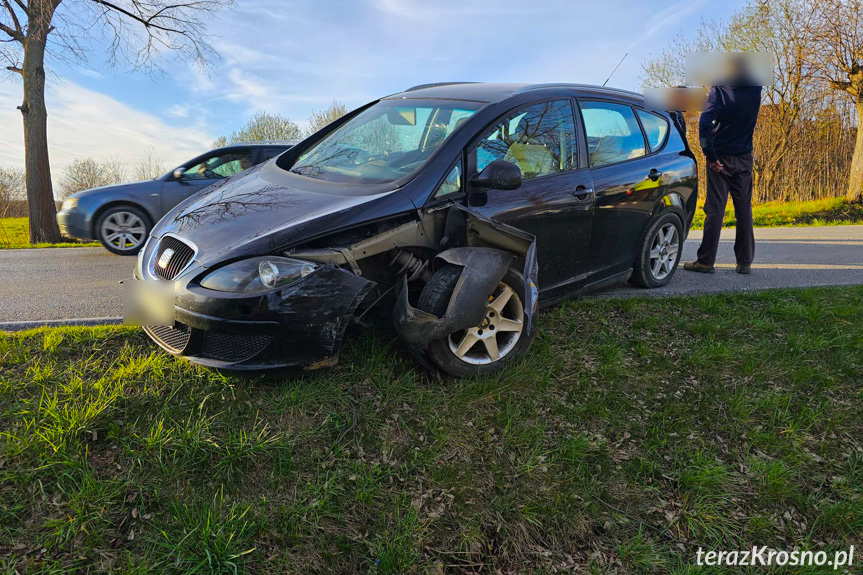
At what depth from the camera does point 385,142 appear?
410 cm

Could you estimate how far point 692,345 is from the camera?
4.42 meters

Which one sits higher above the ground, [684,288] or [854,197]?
[854,197]

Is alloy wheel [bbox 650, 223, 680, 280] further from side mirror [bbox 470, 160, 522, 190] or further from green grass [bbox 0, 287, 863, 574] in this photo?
side mirror [bbox 470, 160, 522, 190]

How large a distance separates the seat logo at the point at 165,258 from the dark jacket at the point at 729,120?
538 cm

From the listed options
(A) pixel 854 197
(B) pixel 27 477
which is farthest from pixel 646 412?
(A) pixel 854 197

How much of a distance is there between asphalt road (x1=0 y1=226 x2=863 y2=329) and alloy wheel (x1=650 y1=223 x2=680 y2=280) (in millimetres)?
194

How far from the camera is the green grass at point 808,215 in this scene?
1341cm

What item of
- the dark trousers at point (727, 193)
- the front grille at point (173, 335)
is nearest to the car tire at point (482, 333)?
the front grille at point (173, 335)

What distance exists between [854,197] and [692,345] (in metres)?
14.8

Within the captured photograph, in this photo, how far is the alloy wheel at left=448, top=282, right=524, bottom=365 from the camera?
346 cm

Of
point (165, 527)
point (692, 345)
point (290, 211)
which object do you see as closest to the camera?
point (165, 527)

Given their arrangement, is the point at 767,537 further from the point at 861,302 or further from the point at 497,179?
the point at 861,302

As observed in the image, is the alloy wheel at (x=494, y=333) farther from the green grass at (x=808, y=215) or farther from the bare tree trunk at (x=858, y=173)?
the bare tree trunk at (x=858, y=173)

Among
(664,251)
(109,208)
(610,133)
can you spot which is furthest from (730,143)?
(109,208)
